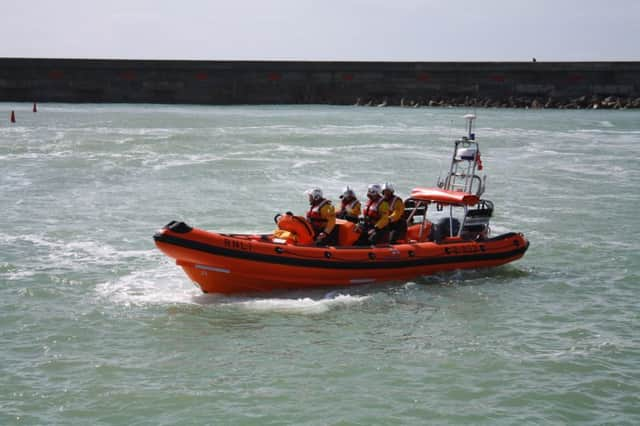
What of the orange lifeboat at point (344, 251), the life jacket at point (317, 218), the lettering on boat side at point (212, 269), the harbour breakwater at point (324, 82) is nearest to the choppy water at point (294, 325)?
the orange lifeboat at point (344, 251)

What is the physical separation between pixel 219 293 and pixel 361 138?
22.4 m

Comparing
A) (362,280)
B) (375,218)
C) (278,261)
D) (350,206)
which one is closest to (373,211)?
(375,218)

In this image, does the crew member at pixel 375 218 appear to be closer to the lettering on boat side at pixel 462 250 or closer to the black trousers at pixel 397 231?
the black trousers at pixel 397 231

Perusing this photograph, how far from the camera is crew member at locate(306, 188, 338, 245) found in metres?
11.4

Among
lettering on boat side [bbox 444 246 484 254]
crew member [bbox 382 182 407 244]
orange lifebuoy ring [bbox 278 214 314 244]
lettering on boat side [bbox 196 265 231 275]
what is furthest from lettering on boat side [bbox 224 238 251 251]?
lettering on boat side [bbox 444 246 484 254]

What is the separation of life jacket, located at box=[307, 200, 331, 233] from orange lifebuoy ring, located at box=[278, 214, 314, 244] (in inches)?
7.2

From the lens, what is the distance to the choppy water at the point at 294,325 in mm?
7840

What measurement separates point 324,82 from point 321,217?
147 feet

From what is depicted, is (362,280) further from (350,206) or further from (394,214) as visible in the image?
(350,206)

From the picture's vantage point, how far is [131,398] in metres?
7.88

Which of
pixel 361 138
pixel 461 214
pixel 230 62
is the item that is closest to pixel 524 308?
pixel 461 214

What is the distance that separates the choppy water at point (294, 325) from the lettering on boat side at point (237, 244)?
2.19ft

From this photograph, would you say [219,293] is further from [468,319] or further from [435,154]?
[435,154]

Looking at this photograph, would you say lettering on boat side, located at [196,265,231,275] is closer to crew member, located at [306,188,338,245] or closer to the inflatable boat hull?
the inflatable boat hull
